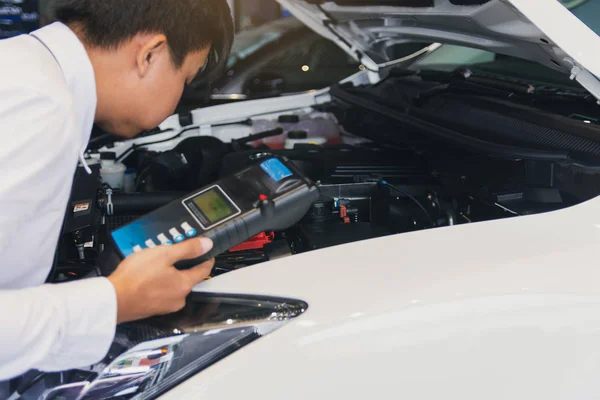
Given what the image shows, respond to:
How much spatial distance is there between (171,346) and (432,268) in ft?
1.41

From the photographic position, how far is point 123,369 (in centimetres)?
89

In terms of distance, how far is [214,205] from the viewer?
1.03 metres

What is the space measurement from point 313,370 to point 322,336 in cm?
5

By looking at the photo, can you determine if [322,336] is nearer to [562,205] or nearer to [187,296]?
[187,296]

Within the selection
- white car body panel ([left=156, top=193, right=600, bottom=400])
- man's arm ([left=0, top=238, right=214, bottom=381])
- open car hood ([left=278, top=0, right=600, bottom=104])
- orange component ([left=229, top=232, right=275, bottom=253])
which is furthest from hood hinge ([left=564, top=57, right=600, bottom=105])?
man's arm ([left=0, top=238, right=214, bottom=381])

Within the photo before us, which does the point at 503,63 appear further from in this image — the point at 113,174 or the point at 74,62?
the point at 74,62

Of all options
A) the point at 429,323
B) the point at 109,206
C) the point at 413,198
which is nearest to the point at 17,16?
the point at 109,206

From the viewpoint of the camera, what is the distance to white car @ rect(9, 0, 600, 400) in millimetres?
896

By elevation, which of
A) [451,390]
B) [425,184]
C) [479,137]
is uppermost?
[479,137]

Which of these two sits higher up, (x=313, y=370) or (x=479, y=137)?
(x=479, y=137)

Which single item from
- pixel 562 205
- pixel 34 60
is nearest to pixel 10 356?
pixel 34 60

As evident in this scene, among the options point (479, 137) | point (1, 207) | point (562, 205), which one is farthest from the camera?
point (479, 137)

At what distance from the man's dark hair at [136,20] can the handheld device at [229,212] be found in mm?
228

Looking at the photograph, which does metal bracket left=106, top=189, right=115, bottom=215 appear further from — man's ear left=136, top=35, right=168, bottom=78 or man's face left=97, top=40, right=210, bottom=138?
man's ear left=136, top=35, right=168, bottom=78
